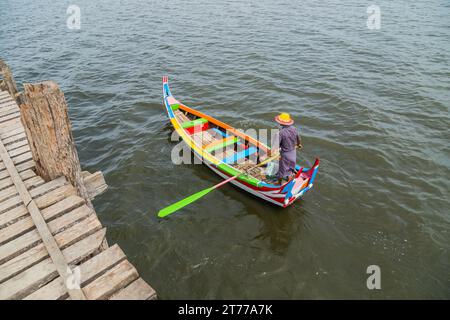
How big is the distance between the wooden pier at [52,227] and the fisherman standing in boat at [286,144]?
16.4 ft

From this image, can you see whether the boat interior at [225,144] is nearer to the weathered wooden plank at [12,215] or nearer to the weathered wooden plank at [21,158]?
the weathered wooden plank at [21,158]

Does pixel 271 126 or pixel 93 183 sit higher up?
pixel 93 183

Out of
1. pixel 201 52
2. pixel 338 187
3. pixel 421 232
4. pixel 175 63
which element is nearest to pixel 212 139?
pixel 338 187

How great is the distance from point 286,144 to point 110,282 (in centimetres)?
574

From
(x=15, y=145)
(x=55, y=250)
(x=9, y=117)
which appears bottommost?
(x=55, y=250)

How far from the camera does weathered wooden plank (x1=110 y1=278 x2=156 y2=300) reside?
15.2 feet

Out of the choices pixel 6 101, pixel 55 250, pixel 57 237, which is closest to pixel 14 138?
pixel 6 101

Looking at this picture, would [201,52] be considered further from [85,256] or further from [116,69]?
[85,256]

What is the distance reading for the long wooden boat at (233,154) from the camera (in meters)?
8.55

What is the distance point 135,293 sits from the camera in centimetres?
469

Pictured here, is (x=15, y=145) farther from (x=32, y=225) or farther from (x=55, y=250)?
(x=55, y=250)

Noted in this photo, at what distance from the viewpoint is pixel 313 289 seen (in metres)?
7.00

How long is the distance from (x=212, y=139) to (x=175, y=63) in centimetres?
1029

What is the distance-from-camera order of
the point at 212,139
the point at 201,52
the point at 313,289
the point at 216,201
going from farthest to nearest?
the point at 201,52 → the point at 212,139 → the point at 216,201 → the point at 313,289
